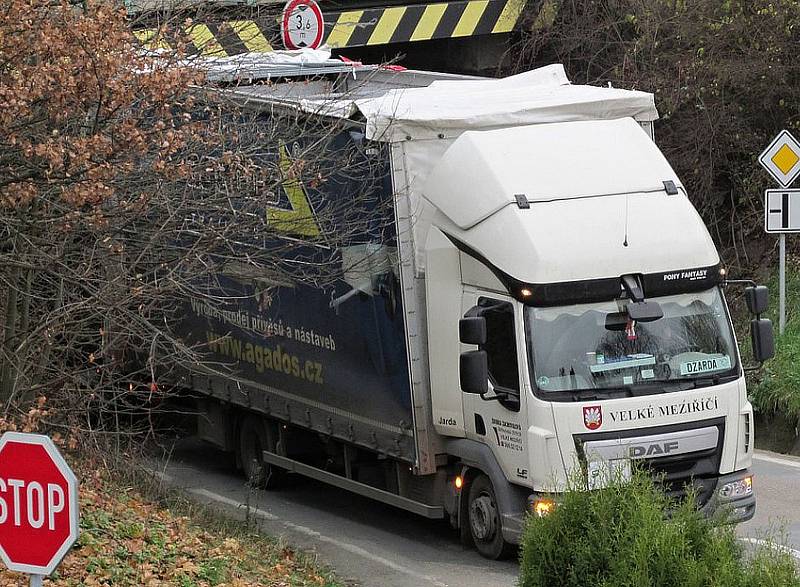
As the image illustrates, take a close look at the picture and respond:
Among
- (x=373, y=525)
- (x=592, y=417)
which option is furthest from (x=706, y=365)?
(x=373, y=525)

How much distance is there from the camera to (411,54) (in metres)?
25.3

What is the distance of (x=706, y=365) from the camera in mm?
11594

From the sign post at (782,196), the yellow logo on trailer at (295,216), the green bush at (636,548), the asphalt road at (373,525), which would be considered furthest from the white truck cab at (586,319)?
the sign post at (782,196)

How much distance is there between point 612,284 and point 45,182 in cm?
445

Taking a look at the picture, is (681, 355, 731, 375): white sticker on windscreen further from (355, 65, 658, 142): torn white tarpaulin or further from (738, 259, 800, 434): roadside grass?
(738, 259, 800, 434): roadside grass

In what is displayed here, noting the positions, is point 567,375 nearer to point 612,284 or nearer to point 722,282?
point 612,284

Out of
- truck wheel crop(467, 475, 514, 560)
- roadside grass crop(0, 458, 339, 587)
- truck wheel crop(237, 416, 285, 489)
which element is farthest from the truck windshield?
truck wheel crop(237, 416, 285, 489)

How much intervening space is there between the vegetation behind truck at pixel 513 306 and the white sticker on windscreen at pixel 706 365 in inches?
0.6

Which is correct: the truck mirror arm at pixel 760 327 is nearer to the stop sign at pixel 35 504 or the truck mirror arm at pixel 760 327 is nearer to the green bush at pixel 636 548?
the green bush at pixel 636 548

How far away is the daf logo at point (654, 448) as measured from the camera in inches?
438

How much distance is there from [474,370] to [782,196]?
7.69 meters

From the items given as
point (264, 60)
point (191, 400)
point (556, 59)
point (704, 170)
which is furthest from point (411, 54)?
point (264, 60)

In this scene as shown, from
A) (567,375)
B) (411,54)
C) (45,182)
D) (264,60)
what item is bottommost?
(567,375)

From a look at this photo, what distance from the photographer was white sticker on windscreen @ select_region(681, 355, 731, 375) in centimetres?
1151
